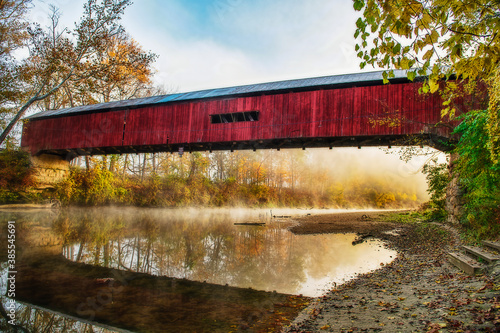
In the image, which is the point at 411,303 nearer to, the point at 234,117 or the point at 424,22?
the point at 424,22

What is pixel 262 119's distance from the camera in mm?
14117

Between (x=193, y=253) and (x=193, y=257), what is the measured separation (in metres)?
0.55

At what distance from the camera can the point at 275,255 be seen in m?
9.12

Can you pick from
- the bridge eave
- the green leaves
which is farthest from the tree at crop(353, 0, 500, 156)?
the bridge eave

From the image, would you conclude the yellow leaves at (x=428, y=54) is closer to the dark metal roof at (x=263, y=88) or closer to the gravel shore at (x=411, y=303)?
the gravel shore at (x=411, y=303)

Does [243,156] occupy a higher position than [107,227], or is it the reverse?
[243,156]

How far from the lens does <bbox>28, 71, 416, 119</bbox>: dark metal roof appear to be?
1272cm

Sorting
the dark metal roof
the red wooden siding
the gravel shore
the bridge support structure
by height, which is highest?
the dark metal roof

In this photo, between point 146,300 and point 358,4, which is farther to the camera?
point 146,300

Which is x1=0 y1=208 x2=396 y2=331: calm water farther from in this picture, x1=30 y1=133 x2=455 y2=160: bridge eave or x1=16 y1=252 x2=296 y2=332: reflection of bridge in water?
x1=30 y1=133 x2=455 y2=160: bridge eave

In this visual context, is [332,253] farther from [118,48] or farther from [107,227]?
[118,48]

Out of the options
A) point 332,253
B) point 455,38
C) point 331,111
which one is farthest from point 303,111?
Result: point 455,38

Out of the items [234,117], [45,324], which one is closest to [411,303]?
[45,324]

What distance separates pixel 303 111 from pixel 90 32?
12.2 m
